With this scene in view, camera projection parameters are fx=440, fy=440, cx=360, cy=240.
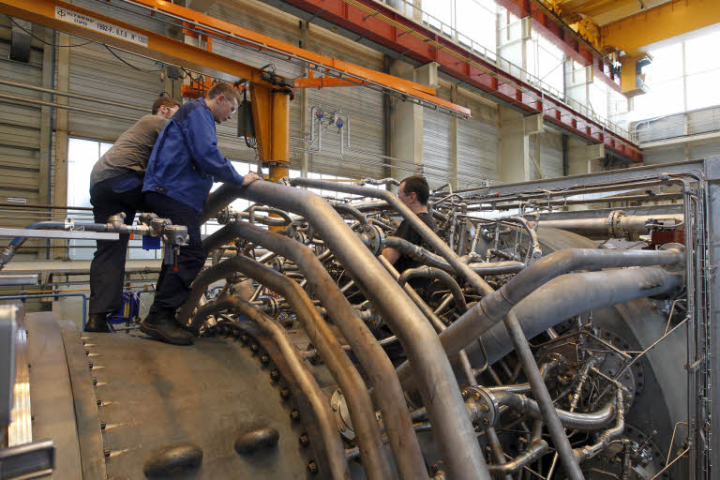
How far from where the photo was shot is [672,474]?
2.16 meters

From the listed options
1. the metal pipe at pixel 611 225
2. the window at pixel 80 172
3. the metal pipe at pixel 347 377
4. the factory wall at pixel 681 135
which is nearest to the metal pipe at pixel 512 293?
the metal pipe at pixel 347 377

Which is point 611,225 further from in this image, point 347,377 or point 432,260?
point 347,377

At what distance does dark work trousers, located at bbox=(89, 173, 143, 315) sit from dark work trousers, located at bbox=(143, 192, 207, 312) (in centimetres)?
28

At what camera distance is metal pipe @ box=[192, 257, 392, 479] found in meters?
1.09

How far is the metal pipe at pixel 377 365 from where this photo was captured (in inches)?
39.2

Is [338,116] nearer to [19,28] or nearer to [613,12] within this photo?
[19,28]

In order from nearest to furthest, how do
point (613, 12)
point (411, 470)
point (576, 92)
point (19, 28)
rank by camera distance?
point (411, 470) < point (19, 28) < point (613, 12) < point (576, 92)

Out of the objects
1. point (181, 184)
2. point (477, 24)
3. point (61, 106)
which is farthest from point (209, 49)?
point (477, 24)

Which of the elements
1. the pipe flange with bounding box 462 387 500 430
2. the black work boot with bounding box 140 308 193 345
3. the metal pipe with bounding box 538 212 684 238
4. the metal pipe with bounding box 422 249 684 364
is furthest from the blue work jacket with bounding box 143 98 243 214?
the metal pipe with bounding box 538 212 684 238

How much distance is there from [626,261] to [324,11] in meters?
7.65

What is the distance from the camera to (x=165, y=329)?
1660 millimetres

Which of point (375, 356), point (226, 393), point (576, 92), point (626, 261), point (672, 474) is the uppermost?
point (576, 92)

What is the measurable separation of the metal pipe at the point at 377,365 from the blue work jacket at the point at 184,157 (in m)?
0.61

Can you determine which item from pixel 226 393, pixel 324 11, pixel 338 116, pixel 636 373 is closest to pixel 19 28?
pixel 324 11
